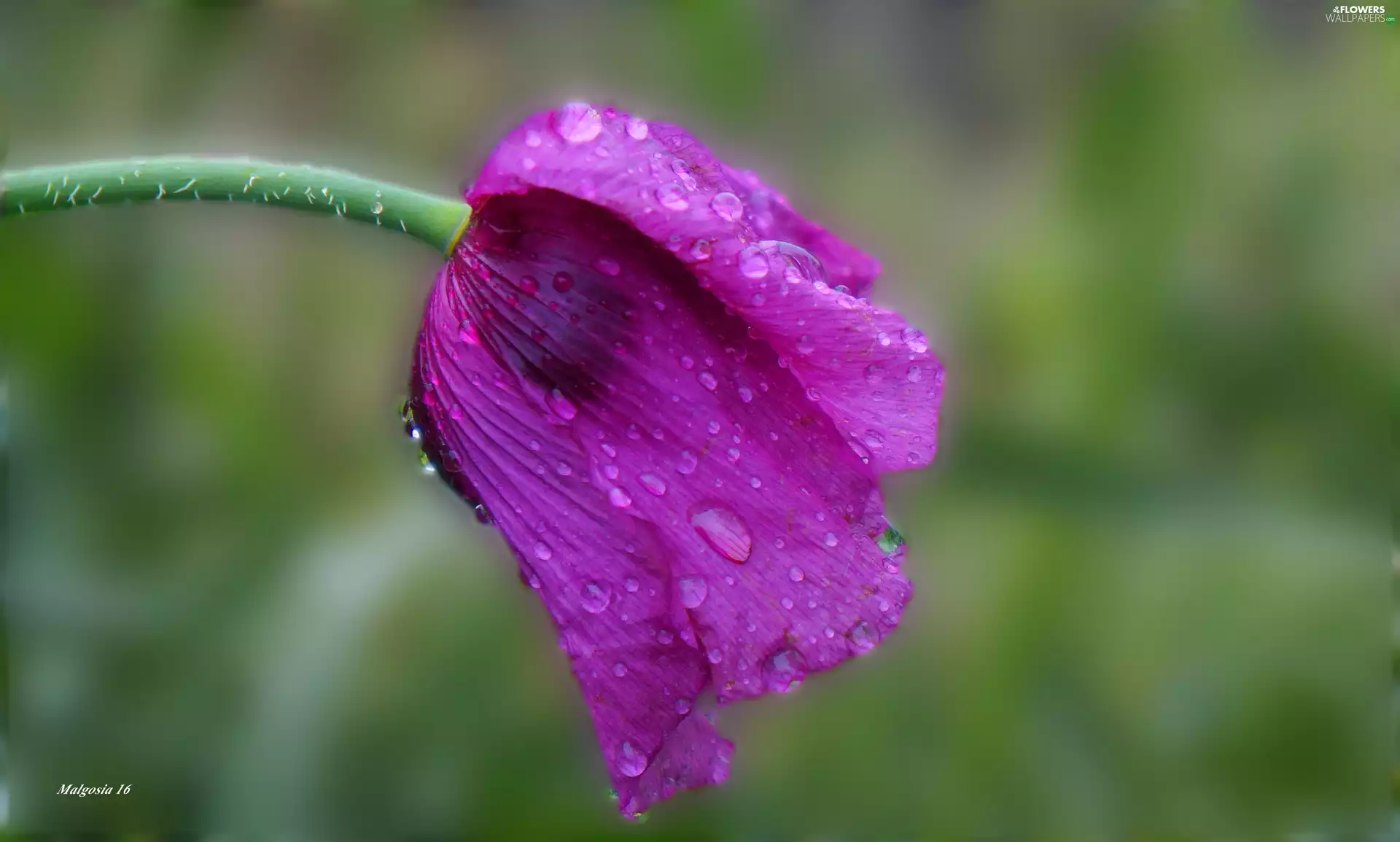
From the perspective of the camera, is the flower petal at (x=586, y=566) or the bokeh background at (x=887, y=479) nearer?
the flower petal at (x=586, y=566)

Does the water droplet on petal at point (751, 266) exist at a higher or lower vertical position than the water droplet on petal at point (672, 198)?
lower

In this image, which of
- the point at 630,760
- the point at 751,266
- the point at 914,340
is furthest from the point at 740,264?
the point at 630,760

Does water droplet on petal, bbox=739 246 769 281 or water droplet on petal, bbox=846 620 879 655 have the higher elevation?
water droplet on petal, bbox=739 246 769 281

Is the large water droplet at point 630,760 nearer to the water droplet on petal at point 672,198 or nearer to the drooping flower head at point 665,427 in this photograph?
the drooping flower head at point 665,427

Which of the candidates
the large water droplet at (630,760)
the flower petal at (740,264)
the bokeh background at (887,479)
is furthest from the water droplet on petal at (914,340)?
the bokeh background at (887,479)

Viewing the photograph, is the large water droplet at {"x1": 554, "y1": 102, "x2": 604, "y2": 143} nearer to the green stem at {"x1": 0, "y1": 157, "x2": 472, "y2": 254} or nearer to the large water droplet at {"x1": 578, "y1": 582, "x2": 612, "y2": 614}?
the green stem at {"x1": 0, "y1": 157, "x2": 472, "y2": 254}

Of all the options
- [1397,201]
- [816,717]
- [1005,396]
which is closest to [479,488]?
[816,717]

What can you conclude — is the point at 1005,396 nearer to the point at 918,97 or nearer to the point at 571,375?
the point at 918,97

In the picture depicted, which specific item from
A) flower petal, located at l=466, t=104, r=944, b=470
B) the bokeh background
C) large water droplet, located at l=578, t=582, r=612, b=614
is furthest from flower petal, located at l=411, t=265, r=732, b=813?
the bokeh background
